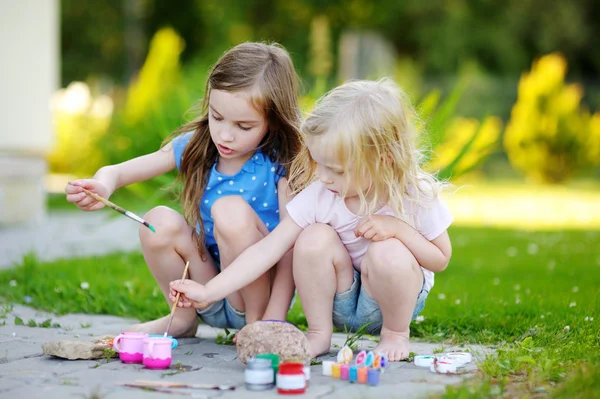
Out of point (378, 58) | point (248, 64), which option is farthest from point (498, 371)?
point (378, 58)

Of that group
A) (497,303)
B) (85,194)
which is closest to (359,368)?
(85,194)

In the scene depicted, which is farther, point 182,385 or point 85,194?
point 85,194

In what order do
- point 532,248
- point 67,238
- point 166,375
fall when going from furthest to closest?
point 67,238 → point 532,248 → point 166,375

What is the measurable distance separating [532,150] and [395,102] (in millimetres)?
10906

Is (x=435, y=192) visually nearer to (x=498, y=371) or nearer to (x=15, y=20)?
(x=498, y=371)

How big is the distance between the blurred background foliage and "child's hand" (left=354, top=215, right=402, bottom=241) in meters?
0.53

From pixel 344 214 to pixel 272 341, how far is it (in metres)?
0.52

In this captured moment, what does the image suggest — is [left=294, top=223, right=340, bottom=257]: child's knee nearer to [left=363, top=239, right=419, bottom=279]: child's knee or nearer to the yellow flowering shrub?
[left=363, top=239, right=419, bottom=279]: child's knee

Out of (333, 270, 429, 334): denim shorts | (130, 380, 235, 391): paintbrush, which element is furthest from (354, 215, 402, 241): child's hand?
(130, 380, 235, 391): paintbrush

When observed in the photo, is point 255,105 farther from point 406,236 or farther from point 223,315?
point 223,315

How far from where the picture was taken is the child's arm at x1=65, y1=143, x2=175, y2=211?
7.97 feet

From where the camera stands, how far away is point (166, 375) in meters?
2.15

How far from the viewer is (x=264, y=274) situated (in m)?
2.60

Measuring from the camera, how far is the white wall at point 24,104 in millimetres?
6242
